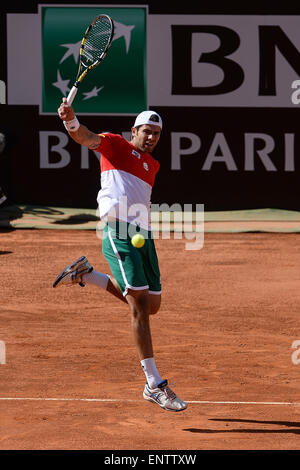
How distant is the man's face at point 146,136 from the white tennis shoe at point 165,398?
6.00 feet

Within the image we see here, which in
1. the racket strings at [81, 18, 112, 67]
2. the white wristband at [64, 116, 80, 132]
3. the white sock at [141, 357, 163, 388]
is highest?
the racket strings at [81, 18, 112, 67]

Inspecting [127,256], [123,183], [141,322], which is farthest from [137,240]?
[141,322]

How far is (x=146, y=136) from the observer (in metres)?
6.61

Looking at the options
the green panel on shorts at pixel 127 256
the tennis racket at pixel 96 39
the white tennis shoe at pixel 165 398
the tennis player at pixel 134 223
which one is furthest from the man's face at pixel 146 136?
the white tennis shoe at pixel 165 398

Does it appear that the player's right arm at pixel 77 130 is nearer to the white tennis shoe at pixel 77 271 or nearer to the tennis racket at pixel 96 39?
the white tennis shoe at pixel 77 271

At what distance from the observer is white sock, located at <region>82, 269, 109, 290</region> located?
23.4 feet

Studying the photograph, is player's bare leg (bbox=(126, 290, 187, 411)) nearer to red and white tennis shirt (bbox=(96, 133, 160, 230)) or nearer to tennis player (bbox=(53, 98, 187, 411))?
tennis player (bbox=(53, 98, 187, 411))

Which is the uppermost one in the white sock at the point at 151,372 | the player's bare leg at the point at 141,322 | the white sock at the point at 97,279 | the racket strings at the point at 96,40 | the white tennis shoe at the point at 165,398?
the racket strings at the point at 96,40

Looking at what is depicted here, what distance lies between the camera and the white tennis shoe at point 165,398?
6.11m

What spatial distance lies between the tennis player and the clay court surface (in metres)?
0.34

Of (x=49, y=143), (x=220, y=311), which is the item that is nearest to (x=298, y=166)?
(x=49, y=143)

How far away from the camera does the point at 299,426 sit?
233 inches

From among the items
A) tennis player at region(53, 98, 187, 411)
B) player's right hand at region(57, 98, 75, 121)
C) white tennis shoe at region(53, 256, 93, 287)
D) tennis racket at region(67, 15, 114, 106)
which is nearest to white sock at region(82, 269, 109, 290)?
white tennis shoe at region(53, 256, 93, 287)

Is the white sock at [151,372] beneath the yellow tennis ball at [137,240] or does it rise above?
beneath
